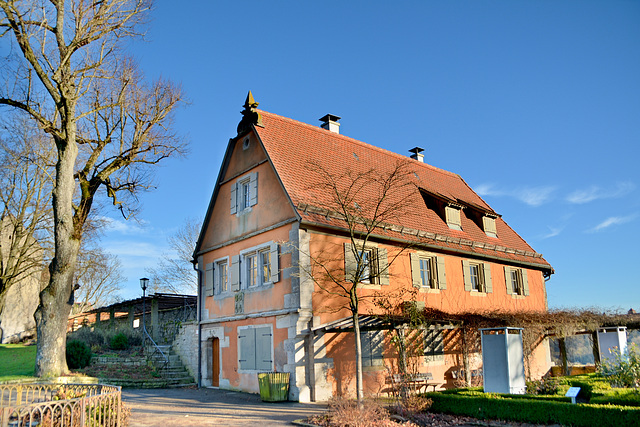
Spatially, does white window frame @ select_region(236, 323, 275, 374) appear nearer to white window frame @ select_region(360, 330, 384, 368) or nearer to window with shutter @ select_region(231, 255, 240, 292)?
window with shutter @ select_region(231, 255, 240, 292)

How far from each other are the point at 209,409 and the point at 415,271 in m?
8.48

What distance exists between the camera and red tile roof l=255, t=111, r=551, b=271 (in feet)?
55.4

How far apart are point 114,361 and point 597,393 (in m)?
17.9

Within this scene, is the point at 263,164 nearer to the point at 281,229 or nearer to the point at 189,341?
the point at 281,229

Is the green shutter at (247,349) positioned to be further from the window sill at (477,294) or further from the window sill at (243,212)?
the window sill at (477,294)

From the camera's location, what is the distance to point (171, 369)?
20.9 m

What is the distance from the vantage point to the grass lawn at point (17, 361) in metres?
19.8

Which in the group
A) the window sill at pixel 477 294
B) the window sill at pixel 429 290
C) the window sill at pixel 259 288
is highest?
the window sill at pixel 259 288

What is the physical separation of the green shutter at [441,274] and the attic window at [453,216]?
2.31m

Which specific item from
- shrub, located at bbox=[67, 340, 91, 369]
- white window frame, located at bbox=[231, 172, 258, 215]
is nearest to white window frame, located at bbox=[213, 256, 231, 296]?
white window frame, located at bbox=[231, 172, 258, 215]

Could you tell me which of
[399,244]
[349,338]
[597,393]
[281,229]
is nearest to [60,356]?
[281,229]

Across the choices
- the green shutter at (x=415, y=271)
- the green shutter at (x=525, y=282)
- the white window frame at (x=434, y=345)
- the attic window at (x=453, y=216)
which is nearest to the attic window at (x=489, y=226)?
the attic window at (x=453, y=216)

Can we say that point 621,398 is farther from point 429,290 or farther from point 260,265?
point 260,265

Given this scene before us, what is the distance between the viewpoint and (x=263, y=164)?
1778 cm
